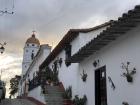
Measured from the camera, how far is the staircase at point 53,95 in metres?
16.9

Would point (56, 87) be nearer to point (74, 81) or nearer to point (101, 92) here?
point (74, 81)

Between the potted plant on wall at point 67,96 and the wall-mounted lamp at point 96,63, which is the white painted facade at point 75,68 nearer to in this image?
the potted plant on wall at point 67,96

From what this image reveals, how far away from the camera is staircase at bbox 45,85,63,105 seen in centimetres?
1690

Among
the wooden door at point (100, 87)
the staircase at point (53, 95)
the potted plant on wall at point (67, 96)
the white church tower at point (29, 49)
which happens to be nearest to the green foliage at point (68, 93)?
the potted plant on wall at point (67, 96)

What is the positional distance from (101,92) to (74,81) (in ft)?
13.3

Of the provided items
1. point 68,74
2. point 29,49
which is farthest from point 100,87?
point 29,49

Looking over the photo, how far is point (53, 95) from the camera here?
1803cm

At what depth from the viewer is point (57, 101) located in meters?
16.9

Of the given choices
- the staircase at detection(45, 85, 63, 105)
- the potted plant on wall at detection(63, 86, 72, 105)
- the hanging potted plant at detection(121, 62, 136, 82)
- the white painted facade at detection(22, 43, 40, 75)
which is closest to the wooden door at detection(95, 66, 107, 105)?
the hanging potted plant at detection(121, 62, 136, 82)

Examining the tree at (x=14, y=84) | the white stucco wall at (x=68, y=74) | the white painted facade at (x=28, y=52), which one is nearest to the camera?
the white stucco wall at (x=68, y=74)

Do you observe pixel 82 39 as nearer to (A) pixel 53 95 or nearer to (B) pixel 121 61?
(A) pixel 53 95

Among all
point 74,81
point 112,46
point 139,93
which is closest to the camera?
point 139,93

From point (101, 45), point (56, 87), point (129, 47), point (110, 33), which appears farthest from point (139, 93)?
point (56, 87)

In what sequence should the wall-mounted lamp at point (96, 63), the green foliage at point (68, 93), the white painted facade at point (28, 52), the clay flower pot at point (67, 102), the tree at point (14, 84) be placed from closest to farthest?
the wall-mounted lamp at point (96, 63) < the clay flower pot at point (67, 102) < the green foliage at point (68, 93) < the white painted facade at point (28, 52) < the tree at point (14, 84)
